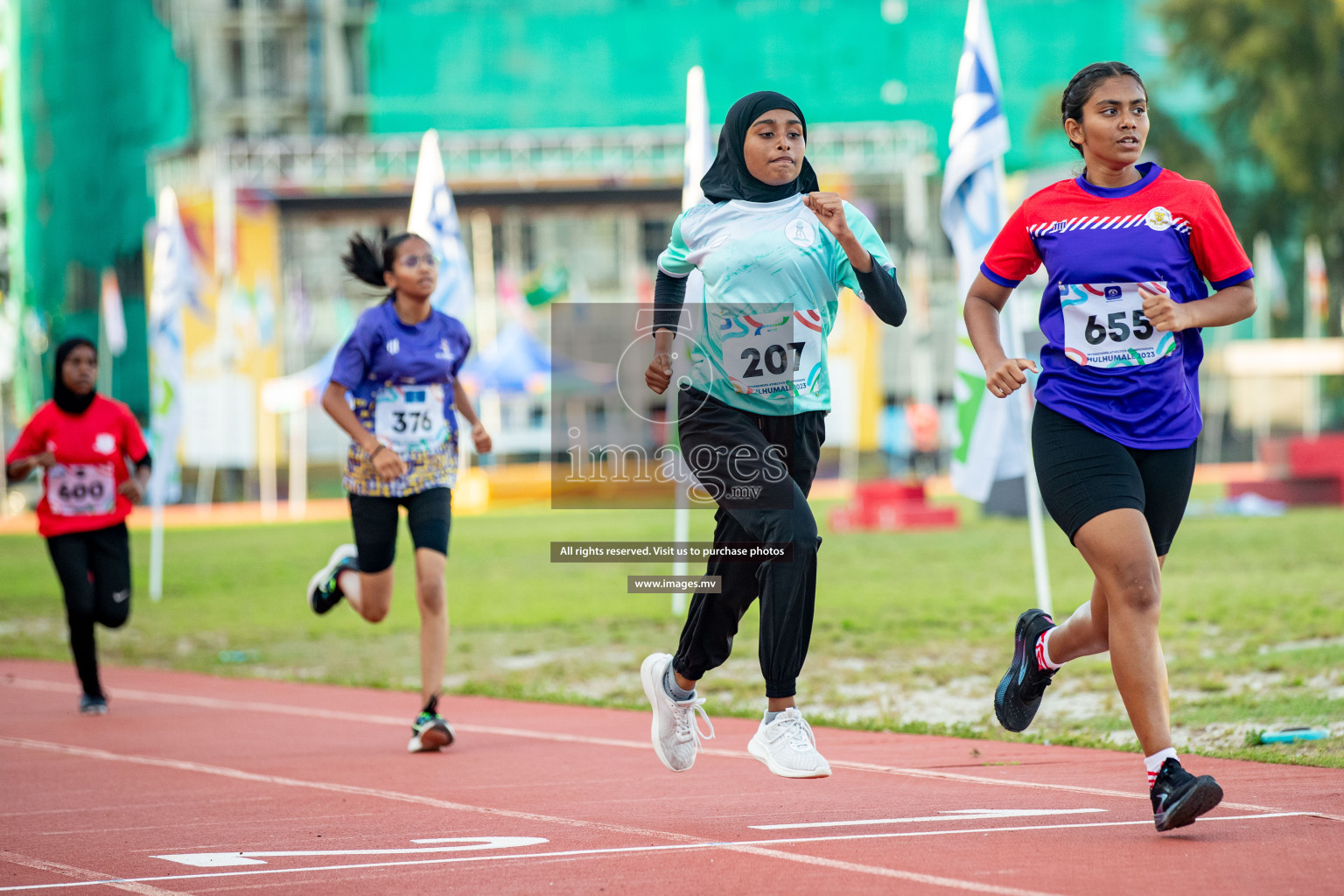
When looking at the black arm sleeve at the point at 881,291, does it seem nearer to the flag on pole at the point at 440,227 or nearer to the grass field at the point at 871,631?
the grass field at the point at 871,631

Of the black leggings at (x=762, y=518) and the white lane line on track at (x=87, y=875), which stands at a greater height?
the black leggings at (x=762, y=518)

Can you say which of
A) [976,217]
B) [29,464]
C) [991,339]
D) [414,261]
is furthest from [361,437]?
[976,217]

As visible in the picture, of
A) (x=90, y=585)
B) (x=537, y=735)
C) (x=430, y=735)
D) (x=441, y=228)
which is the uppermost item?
(x=441, y=228)

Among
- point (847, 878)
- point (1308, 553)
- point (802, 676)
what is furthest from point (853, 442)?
point (847, 878)

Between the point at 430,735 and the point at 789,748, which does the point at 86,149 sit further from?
the point at 789,748

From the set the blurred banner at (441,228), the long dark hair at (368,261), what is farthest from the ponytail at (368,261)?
the blurred banner at (441,228)

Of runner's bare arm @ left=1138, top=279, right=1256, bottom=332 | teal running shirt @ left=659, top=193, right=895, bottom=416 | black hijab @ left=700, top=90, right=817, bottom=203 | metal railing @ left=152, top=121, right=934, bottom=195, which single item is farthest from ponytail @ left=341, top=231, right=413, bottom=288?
metal railing @ left=152, top=121, right=934, bottom=195

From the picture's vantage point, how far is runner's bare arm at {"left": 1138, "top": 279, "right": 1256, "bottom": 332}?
4820 mm

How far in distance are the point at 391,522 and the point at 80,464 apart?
9.17 ft

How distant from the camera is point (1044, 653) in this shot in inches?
222

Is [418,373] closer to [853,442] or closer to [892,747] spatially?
[892,747]

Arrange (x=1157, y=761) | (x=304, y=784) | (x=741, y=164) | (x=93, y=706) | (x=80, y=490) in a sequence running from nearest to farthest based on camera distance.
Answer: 1. (x=1157, y=761)
2. (x=741, y=164)
3. (x=304, y=784)
4. (x=93, y=706)
5. (x=80, y=490)

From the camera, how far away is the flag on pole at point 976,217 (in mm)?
9953

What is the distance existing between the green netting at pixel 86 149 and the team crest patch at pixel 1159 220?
5378 cm
